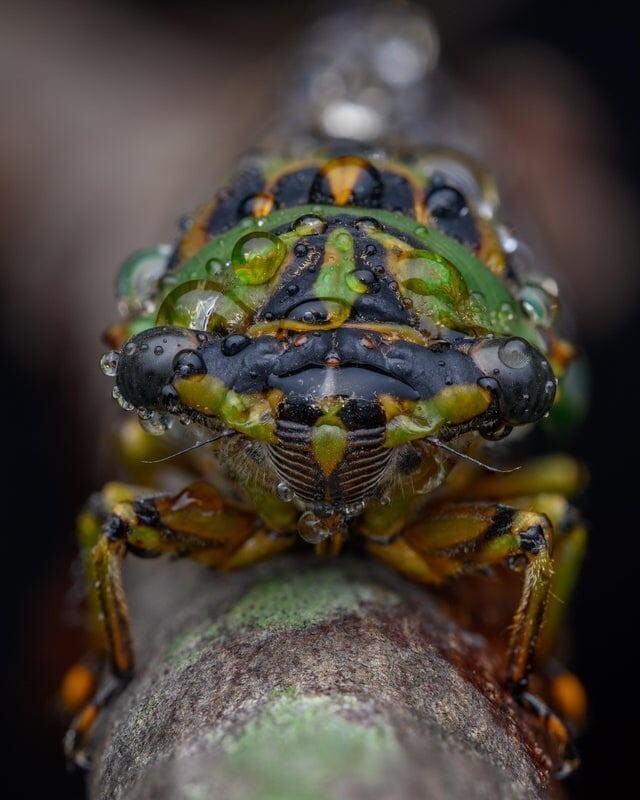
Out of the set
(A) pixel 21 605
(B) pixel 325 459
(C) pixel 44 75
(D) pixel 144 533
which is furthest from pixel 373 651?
(C) pixel 44 75

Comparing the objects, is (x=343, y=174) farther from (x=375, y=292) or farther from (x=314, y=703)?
(x=314, y=703)

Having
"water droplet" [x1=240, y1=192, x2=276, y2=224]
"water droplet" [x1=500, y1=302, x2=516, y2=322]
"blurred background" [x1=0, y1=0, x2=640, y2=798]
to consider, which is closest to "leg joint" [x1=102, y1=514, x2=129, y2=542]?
"water droplet" [x1=240, y1=192, x2=276, y2=224]

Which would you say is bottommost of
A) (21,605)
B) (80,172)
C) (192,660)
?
(21,605)

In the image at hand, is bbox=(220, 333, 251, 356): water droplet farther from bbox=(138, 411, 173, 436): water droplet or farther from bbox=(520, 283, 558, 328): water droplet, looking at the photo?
bbox=(520, 283, 558, 328): water droplet

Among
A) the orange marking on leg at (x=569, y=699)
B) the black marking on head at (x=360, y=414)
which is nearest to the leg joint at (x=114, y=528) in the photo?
the black marking on head at (x=360, y=414)

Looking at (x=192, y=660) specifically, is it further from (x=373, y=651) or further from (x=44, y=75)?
(x=44, y=75)

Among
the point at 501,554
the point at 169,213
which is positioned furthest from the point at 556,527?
the point at 169,213

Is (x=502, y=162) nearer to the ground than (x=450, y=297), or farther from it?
farther from it
